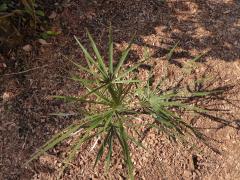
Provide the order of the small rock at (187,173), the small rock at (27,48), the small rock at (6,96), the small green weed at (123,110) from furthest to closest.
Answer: the small rock at (27,48)
the small rock at (6,96)
the small rock at (187,173)
the small green weed at (123,110)

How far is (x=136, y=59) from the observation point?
292cm

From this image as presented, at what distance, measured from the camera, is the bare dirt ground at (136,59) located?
2586 mm

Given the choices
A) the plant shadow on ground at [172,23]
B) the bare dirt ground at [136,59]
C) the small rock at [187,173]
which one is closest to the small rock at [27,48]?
the bare dirt ground at [136,59]

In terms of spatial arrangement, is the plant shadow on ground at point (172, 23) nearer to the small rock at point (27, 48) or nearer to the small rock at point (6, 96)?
the small rock at point (27, 48)

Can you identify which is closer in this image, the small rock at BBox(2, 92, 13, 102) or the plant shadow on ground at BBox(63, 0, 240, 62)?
the small rock at BBox(2, 92, 13, 102)

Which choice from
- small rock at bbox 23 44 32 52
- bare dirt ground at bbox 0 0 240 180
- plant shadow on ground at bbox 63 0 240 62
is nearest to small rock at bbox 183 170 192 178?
bare dirt ground at bbox 0 0 240 180

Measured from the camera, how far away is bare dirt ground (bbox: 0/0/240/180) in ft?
8.48

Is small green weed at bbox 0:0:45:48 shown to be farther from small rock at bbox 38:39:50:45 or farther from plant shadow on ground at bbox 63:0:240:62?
plant shadow on ground at bbox 63:0:240:62

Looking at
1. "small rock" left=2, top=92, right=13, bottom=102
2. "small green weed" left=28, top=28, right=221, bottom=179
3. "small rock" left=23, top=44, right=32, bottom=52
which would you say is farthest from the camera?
"small rock" left=23, top=44, right=32, bottom=52

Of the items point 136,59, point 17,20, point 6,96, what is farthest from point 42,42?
point 136,59

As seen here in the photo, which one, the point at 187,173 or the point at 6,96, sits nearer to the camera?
the point at 187,173

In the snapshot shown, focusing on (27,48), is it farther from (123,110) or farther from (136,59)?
(123,110)

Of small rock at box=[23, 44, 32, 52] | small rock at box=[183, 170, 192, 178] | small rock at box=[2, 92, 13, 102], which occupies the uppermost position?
small rock at box=[23, 44, 32, 52]

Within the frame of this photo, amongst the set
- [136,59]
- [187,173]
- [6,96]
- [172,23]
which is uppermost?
[172,23]
